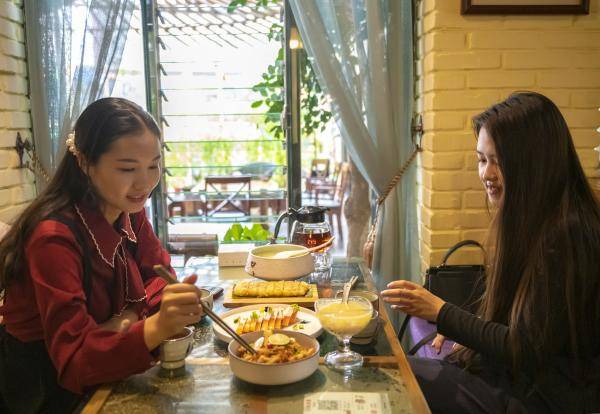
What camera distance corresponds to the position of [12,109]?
2236 millimetres

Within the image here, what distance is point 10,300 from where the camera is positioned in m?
1.24

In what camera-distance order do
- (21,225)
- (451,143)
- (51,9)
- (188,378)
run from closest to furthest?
(188,378)
(21,225)
(451,143)
(51,9)

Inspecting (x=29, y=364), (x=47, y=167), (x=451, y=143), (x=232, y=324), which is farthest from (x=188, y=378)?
(x=47, y=167)

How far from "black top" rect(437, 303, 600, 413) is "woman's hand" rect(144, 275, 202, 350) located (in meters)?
0.65

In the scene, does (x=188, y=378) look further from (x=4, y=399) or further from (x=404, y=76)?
(x=404, y=76)

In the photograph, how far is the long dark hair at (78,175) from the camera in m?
1.21

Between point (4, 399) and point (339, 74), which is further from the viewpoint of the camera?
point (339, 74)

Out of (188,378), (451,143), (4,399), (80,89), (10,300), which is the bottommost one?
(4,399)

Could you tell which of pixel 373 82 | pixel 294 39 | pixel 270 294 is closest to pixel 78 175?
pixel 270 294

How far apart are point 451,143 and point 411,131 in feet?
1.23

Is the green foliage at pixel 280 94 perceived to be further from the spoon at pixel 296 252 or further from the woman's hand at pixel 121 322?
the woman's hand at pixel 121 322

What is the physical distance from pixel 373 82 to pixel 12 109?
1.54 meters

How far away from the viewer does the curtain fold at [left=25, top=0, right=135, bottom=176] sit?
2.34 metres

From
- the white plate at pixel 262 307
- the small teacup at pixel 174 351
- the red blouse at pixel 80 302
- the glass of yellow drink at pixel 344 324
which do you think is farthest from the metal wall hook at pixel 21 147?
the glass of yellow drink at pixel 344 324
